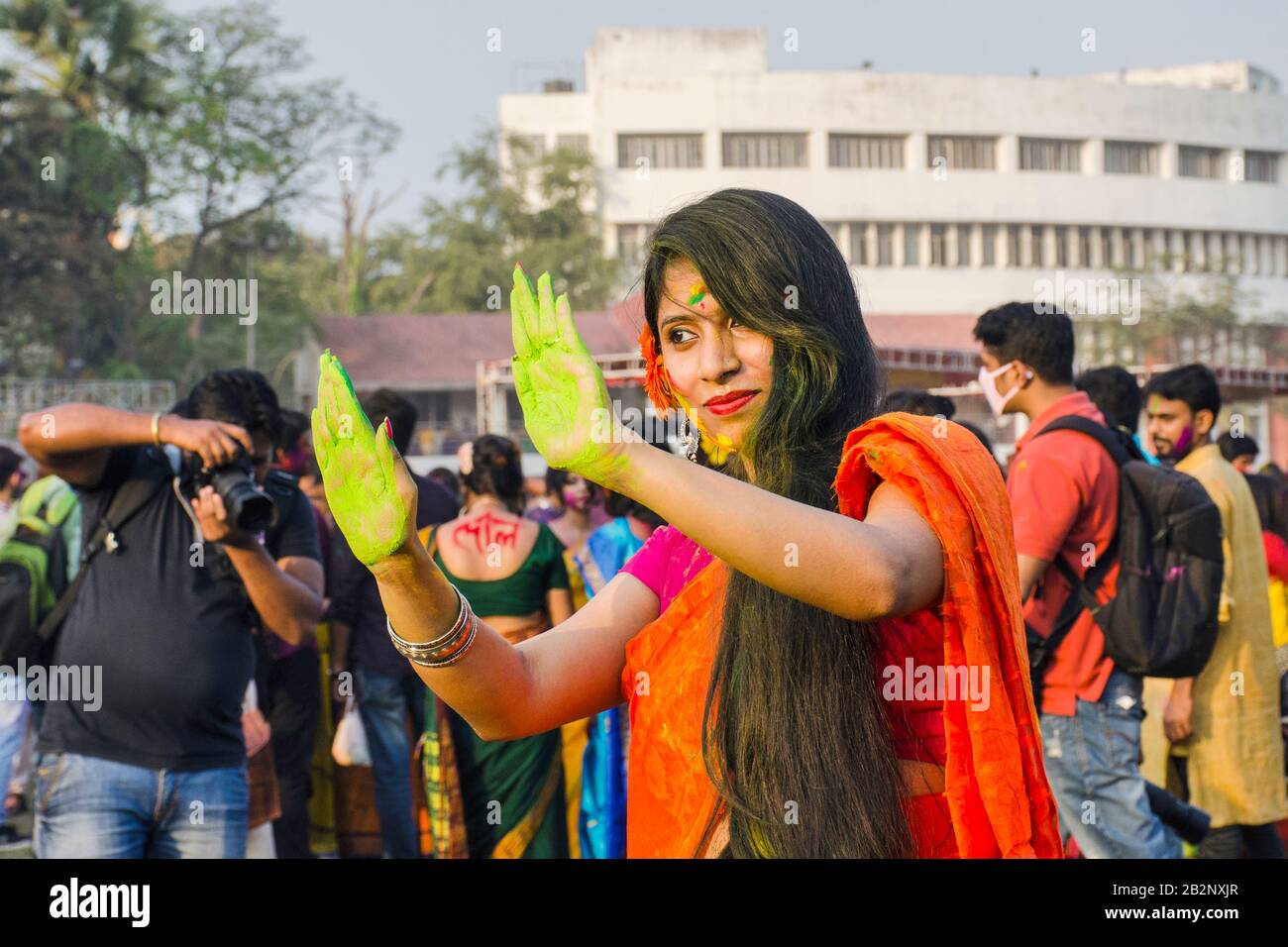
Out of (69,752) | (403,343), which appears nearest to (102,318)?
(403,343)

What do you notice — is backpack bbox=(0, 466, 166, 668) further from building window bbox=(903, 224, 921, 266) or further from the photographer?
building window bbox=(903, 224, 921, 266)

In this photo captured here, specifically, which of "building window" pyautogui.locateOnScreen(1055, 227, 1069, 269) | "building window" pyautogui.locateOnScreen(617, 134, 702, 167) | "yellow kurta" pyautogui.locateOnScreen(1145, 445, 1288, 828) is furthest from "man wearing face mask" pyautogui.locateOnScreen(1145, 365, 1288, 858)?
"building window" pyautogui.locateOnScreen(1055, 227, 1069, 269)

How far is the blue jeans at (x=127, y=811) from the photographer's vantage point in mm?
2939

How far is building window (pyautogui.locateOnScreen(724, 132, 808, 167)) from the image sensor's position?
3650cm

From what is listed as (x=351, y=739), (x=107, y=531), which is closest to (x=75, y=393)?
(x=351, y=739)

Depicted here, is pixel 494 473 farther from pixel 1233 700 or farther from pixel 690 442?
pixel 690 442

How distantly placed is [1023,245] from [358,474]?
1577 inches

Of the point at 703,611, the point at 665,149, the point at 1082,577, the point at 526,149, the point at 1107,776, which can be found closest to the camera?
the point at 703,611

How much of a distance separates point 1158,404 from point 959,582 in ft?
11.8

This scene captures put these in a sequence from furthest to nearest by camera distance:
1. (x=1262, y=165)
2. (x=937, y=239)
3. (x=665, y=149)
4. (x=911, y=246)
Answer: (x=1262, y=165) < (x=937, y=239) < (x=911, y=246) < (x=665, y=149)

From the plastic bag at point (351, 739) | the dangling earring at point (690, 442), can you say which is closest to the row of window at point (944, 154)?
the plastic bag at point (351, 739)

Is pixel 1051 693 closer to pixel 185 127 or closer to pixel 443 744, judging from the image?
pixel 443 744

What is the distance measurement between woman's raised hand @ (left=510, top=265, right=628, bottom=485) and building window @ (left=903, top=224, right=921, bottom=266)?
38.6m

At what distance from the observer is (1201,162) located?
133ft
